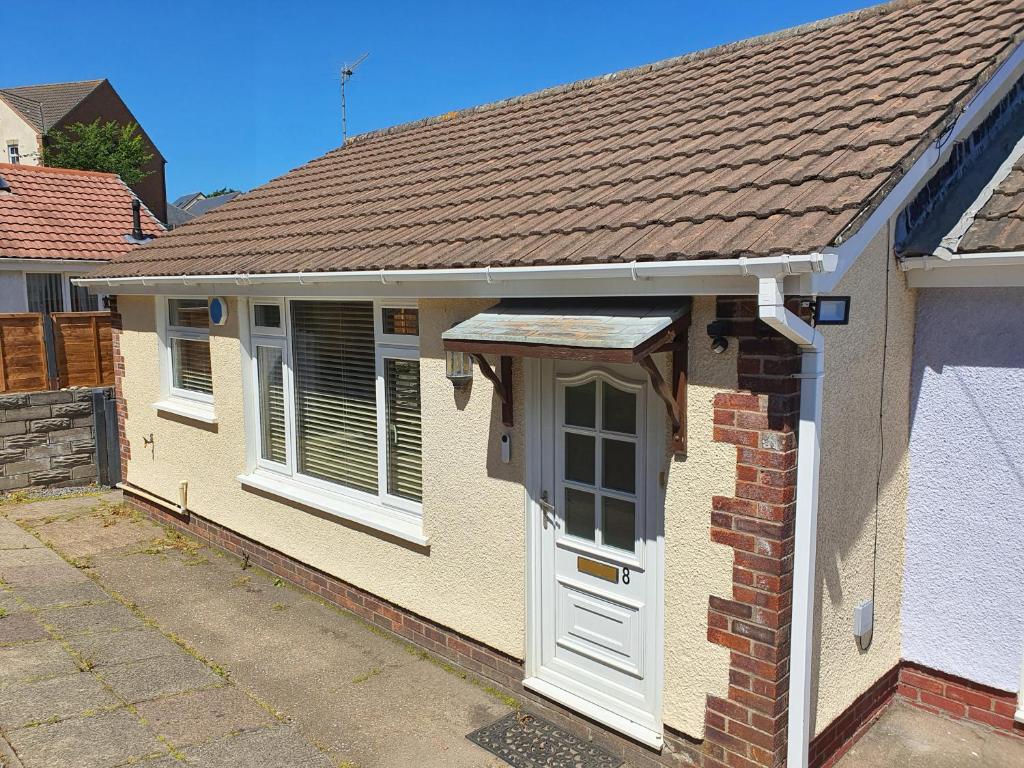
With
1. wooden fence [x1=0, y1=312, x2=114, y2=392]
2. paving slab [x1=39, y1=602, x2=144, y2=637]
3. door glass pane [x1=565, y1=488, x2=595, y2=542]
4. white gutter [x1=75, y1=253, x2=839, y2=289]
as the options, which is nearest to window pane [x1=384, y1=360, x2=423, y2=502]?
white gutter [x1=75, y1=253, x2=839, y2=289]

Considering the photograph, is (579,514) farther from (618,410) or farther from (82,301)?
(82,301)

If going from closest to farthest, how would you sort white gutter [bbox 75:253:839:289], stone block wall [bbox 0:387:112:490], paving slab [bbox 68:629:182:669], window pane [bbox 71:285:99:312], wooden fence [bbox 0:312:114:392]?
1. white gutter [bbox 75:253:839:289]
2. paving slab [bbox 68:629:182:669]
3. stone block wall [bbox 0:387:112:490]
4. wooden fence [bbox 0:312:114:392]
5. window pane [bbox 71:285:99:312]

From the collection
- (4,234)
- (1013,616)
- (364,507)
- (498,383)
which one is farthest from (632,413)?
(4,234)

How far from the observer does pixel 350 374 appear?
23.0ft

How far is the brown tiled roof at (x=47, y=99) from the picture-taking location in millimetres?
34062

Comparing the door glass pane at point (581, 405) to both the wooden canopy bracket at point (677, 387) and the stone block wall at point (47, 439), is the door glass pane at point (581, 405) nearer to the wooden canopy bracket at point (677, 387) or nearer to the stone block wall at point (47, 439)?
the wooden canopy bracket at point (677, 387)

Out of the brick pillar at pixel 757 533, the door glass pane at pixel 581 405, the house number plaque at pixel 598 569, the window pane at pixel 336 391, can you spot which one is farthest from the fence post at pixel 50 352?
the brick pillar at pixel 757 533

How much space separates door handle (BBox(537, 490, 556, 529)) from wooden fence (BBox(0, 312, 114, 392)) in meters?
8.64

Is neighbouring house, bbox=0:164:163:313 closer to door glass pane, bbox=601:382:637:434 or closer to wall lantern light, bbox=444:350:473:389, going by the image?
wall lantern light, bbox=444:350:473:389

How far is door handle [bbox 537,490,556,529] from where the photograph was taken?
5.16m

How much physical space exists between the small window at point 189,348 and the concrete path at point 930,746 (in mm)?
6719

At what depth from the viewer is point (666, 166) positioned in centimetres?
538

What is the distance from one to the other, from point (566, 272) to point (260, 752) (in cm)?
322

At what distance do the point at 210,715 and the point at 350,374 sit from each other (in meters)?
2.87
